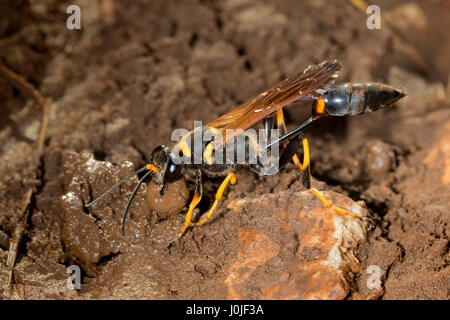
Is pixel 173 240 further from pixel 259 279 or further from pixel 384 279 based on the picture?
pixel 384 279

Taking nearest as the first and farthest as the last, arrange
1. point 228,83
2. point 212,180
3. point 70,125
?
point 212,180, point 70,125, point 228,83

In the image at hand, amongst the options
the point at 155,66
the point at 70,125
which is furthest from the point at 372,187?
the point at 70,125

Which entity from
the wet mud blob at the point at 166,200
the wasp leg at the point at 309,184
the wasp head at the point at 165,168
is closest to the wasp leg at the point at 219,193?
the wet mud blob at the point at 166,200

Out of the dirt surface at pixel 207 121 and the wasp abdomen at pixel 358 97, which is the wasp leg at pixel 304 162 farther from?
the wasp abdomen at pixel 358 97

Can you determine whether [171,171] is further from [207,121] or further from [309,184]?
[207,121]

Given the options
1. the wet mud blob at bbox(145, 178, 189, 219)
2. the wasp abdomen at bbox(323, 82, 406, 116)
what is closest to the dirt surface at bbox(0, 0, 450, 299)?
the wet mud blob at bbox(145, 178, 189, 219)

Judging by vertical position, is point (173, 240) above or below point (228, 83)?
below
